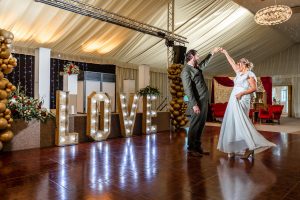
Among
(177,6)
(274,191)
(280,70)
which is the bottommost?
(274,191)

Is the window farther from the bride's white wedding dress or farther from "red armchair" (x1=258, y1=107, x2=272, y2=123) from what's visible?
the bride's white wedding dress

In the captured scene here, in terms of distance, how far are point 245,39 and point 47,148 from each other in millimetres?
10318

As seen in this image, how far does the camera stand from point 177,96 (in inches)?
265

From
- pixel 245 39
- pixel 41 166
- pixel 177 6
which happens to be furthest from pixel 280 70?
pixel 41 166

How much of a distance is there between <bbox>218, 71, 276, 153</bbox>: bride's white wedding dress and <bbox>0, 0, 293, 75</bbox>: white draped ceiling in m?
4.31

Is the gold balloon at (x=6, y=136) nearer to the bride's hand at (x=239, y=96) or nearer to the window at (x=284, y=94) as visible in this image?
the bride's hand at (x=239, y=96)

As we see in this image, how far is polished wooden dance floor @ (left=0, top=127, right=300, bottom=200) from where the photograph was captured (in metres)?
2.15

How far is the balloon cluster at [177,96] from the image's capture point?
6.71 meters

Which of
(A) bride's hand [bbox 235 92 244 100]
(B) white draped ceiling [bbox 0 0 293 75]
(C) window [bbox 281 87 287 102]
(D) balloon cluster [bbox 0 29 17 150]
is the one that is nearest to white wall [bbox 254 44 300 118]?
(C) window [bbox 281 87 287 102]

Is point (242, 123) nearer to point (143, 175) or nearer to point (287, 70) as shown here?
point (143, 175)

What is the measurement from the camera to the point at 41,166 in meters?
3.04

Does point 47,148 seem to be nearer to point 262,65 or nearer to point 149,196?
point 149,196

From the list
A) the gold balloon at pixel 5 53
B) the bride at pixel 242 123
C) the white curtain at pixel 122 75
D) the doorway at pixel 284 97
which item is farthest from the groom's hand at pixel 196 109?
the doorway at pixel 284 97

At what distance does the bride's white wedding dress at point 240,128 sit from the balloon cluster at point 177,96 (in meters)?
3.19
